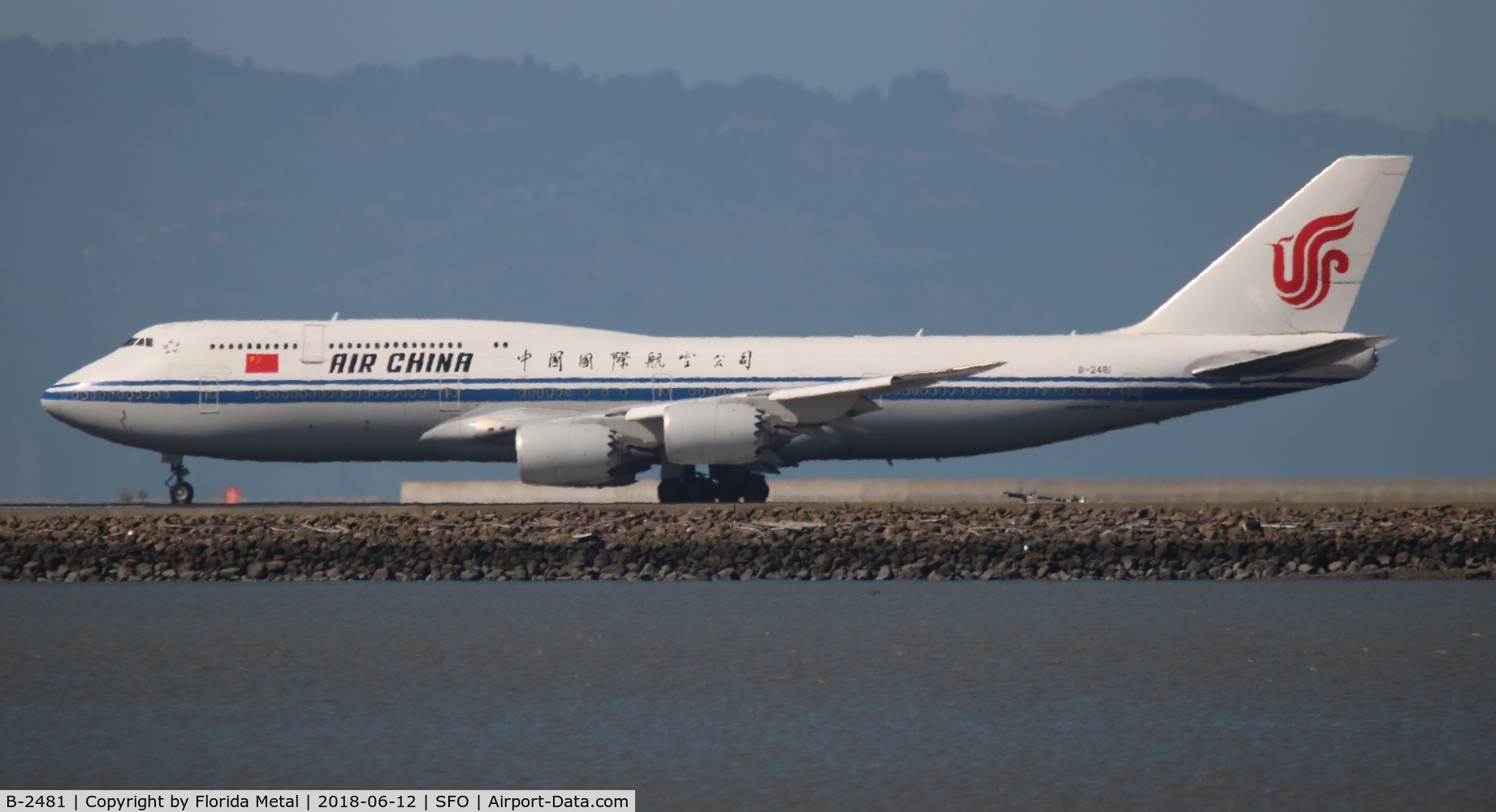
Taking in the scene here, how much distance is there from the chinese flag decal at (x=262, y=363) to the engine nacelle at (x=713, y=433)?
8.36 metres

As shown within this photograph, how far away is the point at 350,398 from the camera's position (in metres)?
34.9

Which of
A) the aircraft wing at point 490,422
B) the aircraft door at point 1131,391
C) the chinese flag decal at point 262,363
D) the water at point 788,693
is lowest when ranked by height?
the water at point 788,693

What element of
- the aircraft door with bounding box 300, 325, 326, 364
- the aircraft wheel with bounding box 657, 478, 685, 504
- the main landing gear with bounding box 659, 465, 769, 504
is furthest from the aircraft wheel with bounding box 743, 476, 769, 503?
the aircraft door with bounding box 300, 325, 326, 364

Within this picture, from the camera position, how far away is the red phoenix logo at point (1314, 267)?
3612 cm

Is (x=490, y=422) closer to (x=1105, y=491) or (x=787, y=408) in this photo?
(x=787, y=408)

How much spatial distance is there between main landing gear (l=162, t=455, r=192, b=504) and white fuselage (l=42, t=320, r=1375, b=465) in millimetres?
1229

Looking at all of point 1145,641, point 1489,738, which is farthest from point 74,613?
point 1489,738

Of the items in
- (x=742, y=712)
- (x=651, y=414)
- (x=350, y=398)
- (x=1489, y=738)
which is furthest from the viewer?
(x=350, y=398)

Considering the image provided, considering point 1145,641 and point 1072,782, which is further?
point 1145,641

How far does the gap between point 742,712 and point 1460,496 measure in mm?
24292

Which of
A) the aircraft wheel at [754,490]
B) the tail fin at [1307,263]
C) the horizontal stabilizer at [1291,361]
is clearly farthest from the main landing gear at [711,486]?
the horizontal stabilizer at [1291,361]

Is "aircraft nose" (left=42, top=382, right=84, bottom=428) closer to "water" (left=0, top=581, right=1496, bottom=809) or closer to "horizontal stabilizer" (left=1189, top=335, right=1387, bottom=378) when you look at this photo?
"water" (left=0, top=581, right=1496, bottom=809)

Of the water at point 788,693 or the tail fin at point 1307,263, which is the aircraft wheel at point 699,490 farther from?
the tail fin at point 1307,263

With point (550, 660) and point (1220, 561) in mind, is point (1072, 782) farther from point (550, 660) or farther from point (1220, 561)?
point (1220, 561)
